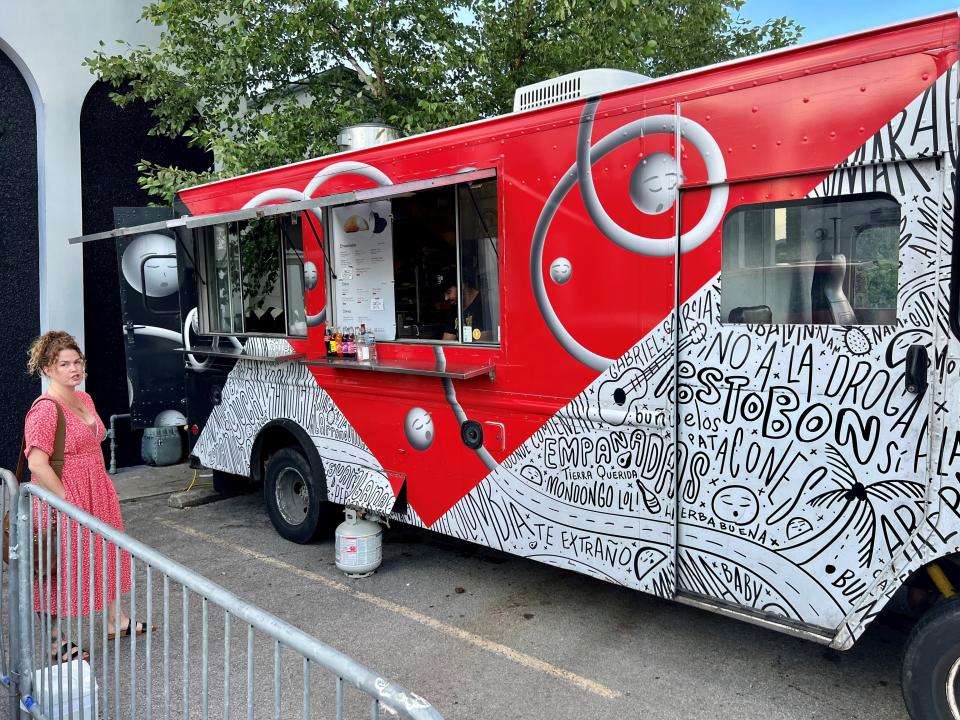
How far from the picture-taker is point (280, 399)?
242 inches

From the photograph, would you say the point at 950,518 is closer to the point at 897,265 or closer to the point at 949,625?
the point at 949,625

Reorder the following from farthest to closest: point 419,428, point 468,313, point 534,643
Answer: point 419,428 → point 468,313 → point 534,643

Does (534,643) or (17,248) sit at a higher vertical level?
(17,248)

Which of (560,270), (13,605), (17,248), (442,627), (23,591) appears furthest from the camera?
(17,248)

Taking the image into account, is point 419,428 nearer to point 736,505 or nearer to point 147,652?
point 736,505

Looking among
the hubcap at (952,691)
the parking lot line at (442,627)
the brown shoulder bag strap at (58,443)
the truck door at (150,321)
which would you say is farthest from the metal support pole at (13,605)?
the truck door at (150,321)

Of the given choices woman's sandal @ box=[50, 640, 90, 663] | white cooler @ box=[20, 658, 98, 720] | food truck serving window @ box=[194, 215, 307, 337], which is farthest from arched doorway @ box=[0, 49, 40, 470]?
white cooler @ box=[20, 658, 98, 720]

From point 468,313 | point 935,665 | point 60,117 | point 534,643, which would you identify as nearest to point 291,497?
point 468,313

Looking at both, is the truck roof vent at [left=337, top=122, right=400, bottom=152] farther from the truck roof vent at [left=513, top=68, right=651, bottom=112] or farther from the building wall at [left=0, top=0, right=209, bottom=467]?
the building wall at [left=0, top=0, right=209, bottom=467]

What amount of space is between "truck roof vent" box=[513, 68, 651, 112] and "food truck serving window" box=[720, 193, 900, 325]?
1174 millimetres

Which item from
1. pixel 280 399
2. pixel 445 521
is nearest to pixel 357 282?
pixel 280 399

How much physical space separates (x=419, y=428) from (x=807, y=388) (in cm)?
259

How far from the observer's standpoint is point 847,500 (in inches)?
130

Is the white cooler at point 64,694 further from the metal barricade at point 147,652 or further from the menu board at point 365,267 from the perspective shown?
the menu board at point 365,267
